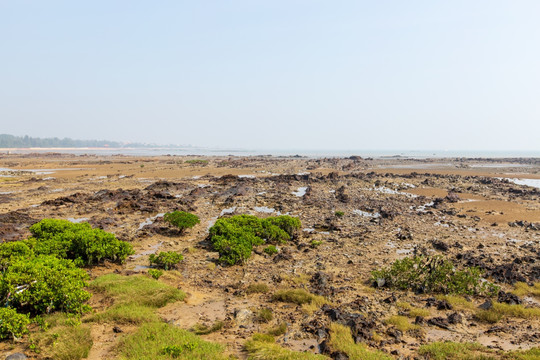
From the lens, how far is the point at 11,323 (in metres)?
6.91

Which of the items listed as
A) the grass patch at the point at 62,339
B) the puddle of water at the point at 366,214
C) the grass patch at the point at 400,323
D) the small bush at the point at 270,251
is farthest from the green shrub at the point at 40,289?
the puddle of water at the point at 366,214

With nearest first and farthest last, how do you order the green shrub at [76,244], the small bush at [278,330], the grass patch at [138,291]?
the small bush at [278,330] < the grass patch at [138,291] < the green shrub at [76,244]

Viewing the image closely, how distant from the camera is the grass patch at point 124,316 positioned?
320 inches

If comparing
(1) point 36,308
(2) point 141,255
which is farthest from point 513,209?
(1) point 36,308

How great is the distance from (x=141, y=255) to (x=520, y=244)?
20.4 meters

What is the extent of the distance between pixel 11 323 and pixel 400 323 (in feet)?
32.1

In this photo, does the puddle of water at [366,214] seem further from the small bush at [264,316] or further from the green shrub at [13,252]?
the green shrub at [13,252]

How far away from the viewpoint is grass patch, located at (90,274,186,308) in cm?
923

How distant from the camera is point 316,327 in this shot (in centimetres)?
822

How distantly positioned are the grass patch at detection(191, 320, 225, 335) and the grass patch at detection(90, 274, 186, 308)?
1899mm

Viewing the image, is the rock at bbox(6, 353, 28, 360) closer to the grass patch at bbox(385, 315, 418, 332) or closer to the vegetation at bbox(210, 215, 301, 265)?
the vegetation at bbox(210, 215, 301, 265)

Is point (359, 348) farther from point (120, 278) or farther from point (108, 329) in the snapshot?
point (120, 278)

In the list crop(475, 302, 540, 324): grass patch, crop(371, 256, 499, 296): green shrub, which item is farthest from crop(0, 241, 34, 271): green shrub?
crop(475, 302, 540, 324): grass patch

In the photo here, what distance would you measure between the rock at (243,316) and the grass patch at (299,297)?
4.36ft
